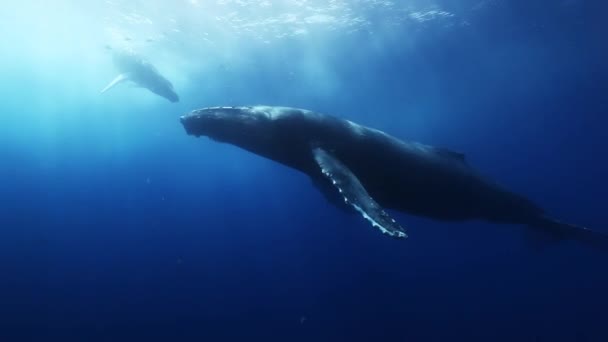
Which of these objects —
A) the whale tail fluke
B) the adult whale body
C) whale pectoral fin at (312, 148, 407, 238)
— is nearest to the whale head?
the adult whale body

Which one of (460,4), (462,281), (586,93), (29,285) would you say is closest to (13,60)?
(29,285)

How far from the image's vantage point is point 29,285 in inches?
1055

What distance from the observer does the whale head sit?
6473 millimetres

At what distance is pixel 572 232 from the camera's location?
1041cm

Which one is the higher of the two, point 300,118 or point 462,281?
point 462,281

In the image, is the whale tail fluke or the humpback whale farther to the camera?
the humpback whale

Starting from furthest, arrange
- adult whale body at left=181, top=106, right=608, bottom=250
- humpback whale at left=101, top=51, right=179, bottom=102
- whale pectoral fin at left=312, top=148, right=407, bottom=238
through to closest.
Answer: humpback whale at left=101, top=51, right=179, bottom=102 < adult whale body at left=181, top=106, right=608, bottom=250 < whale pectoral fin at left=312, top=148, right=407, bottom=238

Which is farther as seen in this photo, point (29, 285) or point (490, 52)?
point (490, 52)

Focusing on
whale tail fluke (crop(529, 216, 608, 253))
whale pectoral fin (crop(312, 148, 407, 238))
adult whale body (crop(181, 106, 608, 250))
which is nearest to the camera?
whale pectoral fin (crop(312, 148, 407, 238))

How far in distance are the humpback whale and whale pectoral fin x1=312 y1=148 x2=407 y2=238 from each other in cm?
2145

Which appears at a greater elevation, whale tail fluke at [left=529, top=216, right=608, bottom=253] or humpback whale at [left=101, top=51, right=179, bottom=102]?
humpback whale at [left=101, top=51, right=179, bottom=102]

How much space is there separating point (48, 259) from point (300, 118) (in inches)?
1275

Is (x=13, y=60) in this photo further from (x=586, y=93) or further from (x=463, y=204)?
(x=586, y=93)

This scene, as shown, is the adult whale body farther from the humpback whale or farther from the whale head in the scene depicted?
the humpback whale
